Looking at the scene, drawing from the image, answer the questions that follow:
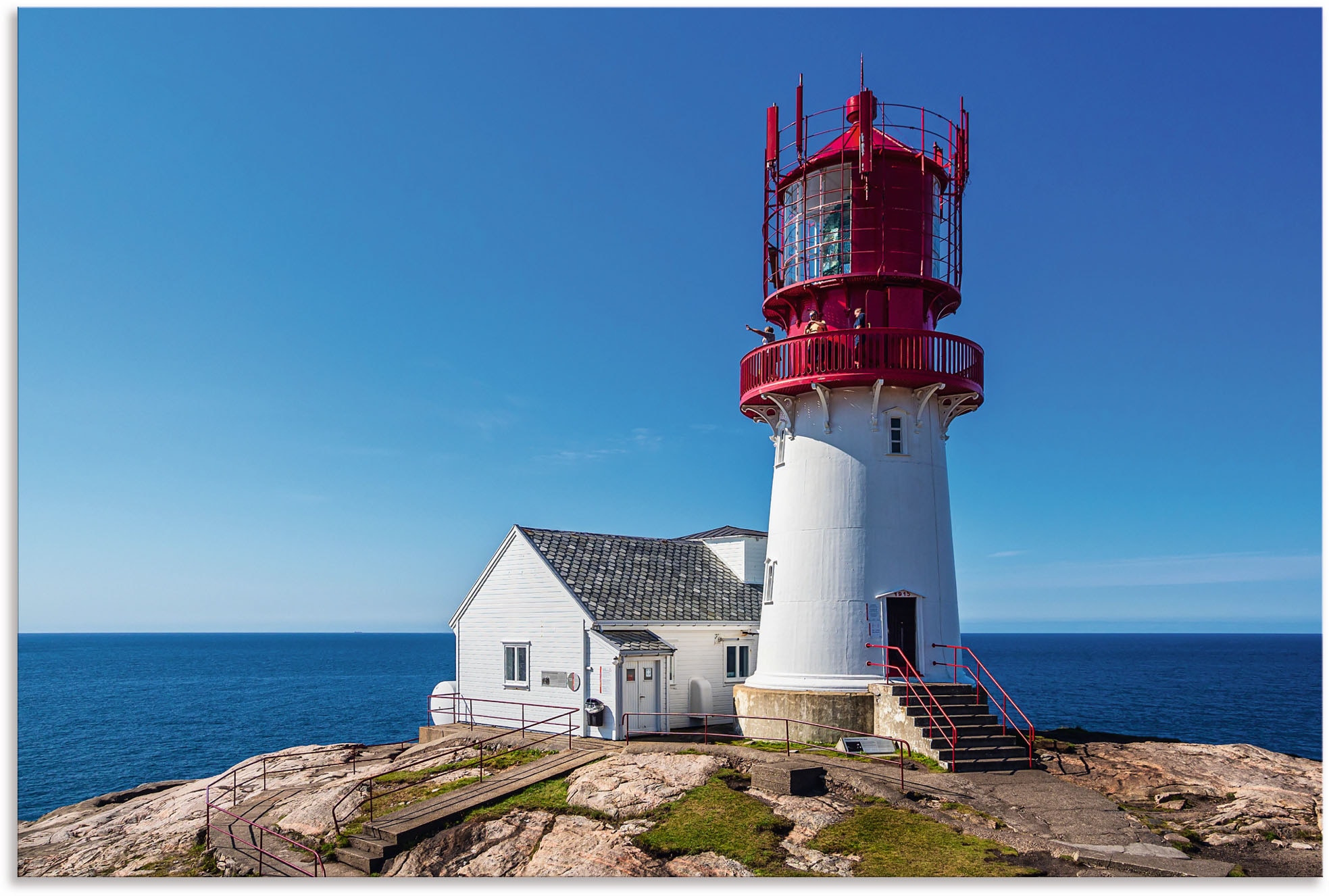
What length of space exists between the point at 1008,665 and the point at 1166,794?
451 feet

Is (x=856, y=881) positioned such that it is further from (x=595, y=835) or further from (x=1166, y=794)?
(x=1166, y=794)

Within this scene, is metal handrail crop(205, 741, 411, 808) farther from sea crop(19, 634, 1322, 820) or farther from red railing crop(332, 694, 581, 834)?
sea crop(19, 634, 1322, 820)

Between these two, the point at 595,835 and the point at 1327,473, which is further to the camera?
the point at 595,835

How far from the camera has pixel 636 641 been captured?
2491 centimetres

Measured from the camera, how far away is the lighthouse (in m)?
22.4

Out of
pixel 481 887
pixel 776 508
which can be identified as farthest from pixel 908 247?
pixel 481 887

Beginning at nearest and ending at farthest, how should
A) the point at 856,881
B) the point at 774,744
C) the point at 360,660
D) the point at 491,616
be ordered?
the point at 856,881, the point at 774,744, the point at 491,616, the point at 360,660

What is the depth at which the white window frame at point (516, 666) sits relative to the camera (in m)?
26.6

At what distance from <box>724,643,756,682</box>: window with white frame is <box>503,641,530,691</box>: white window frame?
545cm

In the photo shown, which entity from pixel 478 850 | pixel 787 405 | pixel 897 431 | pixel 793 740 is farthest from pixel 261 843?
pixel 897 431

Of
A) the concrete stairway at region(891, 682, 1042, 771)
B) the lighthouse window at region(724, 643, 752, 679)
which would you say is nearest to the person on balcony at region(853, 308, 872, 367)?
the concrete stairway at region(891, 682, 1042, 771)

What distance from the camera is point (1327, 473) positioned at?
38.6 ft

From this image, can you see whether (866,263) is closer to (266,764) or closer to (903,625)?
(903,625)

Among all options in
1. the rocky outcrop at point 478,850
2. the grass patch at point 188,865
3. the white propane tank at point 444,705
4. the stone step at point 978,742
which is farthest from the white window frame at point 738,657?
the grass patch at point 188,865
